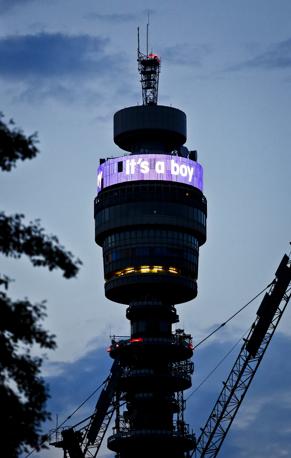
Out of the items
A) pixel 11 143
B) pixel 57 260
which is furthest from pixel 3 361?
pixel 11 143

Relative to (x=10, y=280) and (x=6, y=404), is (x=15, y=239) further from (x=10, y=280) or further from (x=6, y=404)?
(x=6, y=404)

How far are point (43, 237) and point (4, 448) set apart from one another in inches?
338

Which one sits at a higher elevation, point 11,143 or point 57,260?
point 11,143

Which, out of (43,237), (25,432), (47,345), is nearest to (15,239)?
(43,237)

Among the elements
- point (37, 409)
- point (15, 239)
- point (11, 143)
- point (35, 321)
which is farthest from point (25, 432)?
point (11, 143)

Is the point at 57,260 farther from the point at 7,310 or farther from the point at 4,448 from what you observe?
the point at 4,448

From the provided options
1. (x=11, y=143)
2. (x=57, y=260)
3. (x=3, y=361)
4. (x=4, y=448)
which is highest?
(x=11, y=143)

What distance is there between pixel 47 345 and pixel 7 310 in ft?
7.16

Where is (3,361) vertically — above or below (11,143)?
below

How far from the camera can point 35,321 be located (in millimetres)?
51969

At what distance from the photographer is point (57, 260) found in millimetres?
52344

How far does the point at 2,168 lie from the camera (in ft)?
169

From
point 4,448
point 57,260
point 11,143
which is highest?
point 11,143

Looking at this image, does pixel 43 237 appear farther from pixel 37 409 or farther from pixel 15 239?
pixel 37 409
